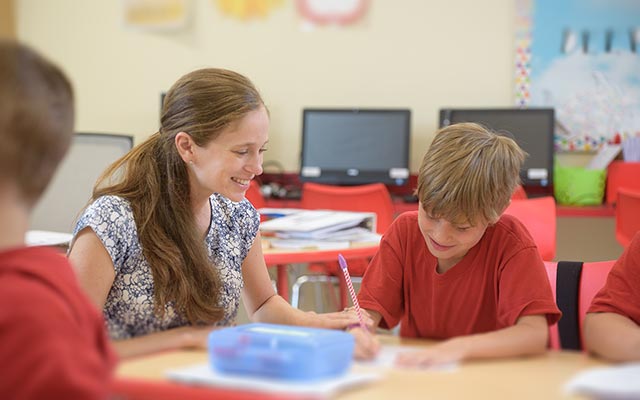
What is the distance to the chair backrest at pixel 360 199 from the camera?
4.16 metres

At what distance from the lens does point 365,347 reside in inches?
48.5

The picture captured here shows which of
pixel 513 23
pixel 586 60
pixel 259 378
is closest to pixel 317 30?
pixel 513 23

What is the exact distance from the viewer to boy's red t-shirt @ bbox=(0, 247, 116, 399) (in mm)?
813

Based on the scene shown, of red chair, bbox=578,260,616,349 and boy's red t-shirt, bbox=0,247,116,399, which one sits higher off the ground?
boy's red t-shirt, bbox=0,247,116,399

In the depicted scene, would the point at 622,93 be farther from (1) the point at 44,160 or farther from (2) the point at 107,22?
(1) the point at 44,160

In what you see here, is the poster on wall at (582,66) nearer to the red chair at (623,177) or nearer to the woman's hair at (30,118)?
the red chair at (623,177)

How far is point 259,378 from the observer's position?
1.01m

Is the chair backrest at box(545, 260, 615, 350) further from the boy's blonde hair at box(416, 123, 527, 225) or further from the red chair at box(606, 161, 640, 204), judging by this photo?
the red chair at box(606, 161, 640, 204)

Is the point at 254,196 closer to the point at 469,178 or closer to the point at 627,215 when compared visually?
the point at 627,215

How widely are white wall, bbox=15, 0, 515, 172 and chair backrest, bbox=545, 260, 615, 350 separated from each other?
3197 mm

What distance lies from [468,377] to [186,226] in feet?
2.68

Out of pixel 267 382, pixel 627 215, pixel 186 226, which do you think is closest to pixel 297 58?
pixel 627 215

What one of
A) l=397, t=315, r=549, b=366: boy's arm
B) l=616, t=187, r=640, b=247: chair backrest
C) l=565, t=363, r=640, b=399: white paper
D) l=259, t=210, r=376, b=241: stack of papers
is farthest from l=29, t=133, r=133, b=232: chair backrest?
l=565, t=363, r=640, b=399: white paper

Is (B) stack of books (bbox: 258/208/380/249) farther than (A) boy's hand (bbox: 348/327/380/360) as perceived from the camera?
Yes
